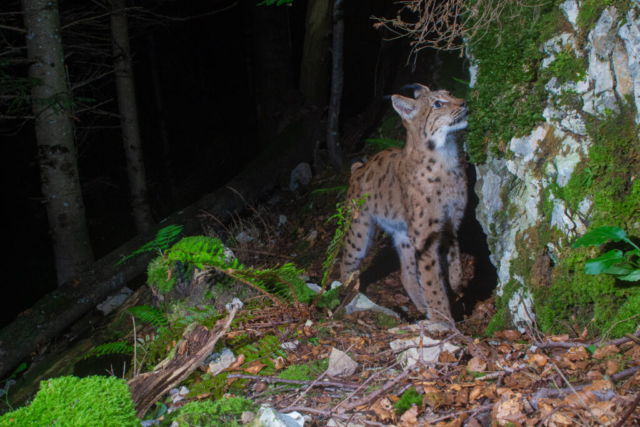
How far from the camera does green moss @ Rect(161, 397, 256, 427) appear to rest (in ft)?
7.89

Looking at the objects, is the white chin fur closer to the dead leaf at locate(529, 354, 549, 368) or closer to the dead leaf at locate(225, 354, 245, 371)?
the dead leaf at locate(529, 354, 549, 368)

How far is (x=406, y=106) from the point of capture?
4973mm

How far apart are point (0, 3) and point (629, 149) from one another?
9683 millimetres

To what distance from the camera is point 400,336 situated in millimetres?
3383

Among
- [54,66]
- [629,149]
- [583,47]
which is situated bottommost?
[629,149]

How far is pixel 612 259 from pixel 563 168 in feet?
3.38

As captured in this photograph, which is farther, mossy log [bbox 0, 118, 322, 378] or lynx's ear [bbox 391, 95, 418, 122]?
mossy log [bbox 0, 118, 322, 378]

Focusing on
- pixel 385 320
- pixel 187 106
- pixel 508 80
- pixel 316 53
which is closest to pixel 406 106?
pixel 508 80

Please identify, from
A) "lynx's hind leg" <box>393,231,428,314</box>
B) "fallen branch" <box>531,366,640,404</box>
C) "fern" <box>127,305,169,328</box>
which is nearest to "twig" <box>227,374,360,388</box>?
"fallen branch" <box>531,366,640,404</box>

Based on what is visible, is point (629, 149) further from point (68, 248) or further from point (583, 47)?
point (68, 248)

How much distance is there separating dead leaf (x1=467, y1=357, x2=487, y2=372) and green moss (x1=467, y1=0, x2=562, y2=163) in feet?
7.05

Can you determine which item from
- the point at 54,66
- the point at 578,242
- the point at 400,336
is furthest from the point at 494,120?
the point at 54,66

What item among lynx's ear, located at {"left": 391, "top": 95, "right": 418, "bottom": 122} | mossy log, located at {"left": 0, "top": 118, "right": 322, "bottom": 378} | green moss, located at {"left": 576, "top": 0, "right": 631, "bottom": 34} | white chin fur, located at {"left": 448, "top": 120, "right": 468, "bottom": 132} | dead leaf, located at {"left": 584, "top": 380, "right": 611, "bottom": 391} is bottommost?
mossy log, located at {"left": 0, "top": 118, "right": 322, "bottom": 378}

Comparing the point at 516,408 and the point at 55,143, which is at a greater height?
the point at 55,143
